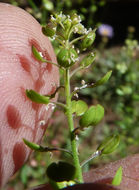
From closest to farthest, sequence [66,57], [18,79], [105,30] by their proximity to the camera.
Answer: [66,57] → [18,79] → [105,30]

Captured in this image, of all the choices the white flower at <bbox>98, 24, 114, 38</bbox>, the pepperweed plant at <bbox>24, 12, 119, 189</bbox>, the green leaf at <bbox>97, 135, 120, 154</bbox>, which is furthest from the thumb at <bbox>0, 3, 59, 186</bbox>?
the white flower at <bbox>98, 24, 114, 38</bbox>

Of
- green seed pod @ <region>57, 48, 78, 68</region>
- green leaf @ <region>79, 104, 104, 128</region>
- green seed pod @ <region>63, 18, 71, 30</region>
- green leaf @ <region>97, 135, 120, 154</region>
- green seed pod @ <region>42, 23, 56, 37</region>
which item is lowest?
green leaf @ <region>97, 135, 120, 154</region>

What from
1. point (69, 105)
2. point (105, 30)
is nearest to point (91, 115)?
point (69, 105)

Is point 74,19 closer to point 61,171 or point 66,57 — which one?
point 66,57

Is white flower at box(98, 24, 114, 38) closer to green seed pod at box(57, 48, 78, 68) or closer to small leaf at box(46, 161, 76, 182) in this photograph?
green seed pod at box(57, 48, 78, 68)

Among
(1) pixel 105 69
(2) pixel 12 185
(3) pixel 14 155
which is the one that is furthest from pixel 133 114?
(3) pixel 14 155

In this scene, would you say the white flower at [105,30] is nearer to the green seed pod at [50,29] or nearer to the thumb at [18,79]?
the thumb at [18,79]

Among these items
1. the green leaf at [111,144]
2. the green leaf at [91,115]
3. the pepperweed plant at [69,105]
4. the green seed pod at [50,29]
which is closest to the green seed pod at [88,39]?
the pepperweed plant at [69,105]
